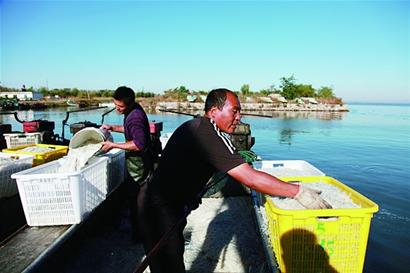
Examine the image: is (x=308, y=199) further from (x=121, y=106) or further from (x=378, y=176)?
(x=378, y=176)

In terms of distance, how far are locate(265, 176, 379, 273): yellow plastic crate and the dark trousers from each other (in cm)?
66

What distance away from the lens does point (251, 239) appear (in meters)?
3.28

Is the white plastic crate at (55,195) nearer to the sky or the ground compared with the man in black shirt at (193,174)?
nearer to the ground

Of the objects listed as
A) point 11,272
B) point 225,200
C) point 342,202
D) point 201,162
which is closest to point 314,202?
point 342,202

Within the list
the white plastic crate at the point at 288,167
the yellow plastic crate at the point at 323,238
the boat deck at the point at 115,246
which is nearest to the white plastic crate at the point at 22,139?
the boat deck at the point at 115,246

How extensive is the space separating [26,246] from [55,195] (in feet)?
1.57

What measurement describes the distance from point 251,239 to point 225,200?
1.25 metres

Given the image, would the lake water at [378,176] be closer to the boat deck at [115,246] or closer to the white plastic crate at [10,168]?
the boat deck at [115,246]

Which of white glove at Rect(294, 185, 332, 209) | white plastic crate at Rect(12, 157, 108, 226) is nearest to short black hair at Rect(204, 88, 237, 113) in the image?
white glove at Rect(294, 185, 332, 209)

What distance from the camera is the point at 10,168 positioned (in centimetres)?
326

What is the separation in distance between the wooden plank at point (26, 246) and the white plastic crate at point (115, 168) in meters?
1.02

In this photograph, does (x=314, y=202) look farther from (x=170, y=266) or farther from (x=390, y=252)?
(x=390, y=252)

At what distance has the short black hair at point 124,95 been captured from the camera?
2934mm

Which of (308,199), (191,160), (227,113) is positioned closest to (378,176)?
(308,199)
